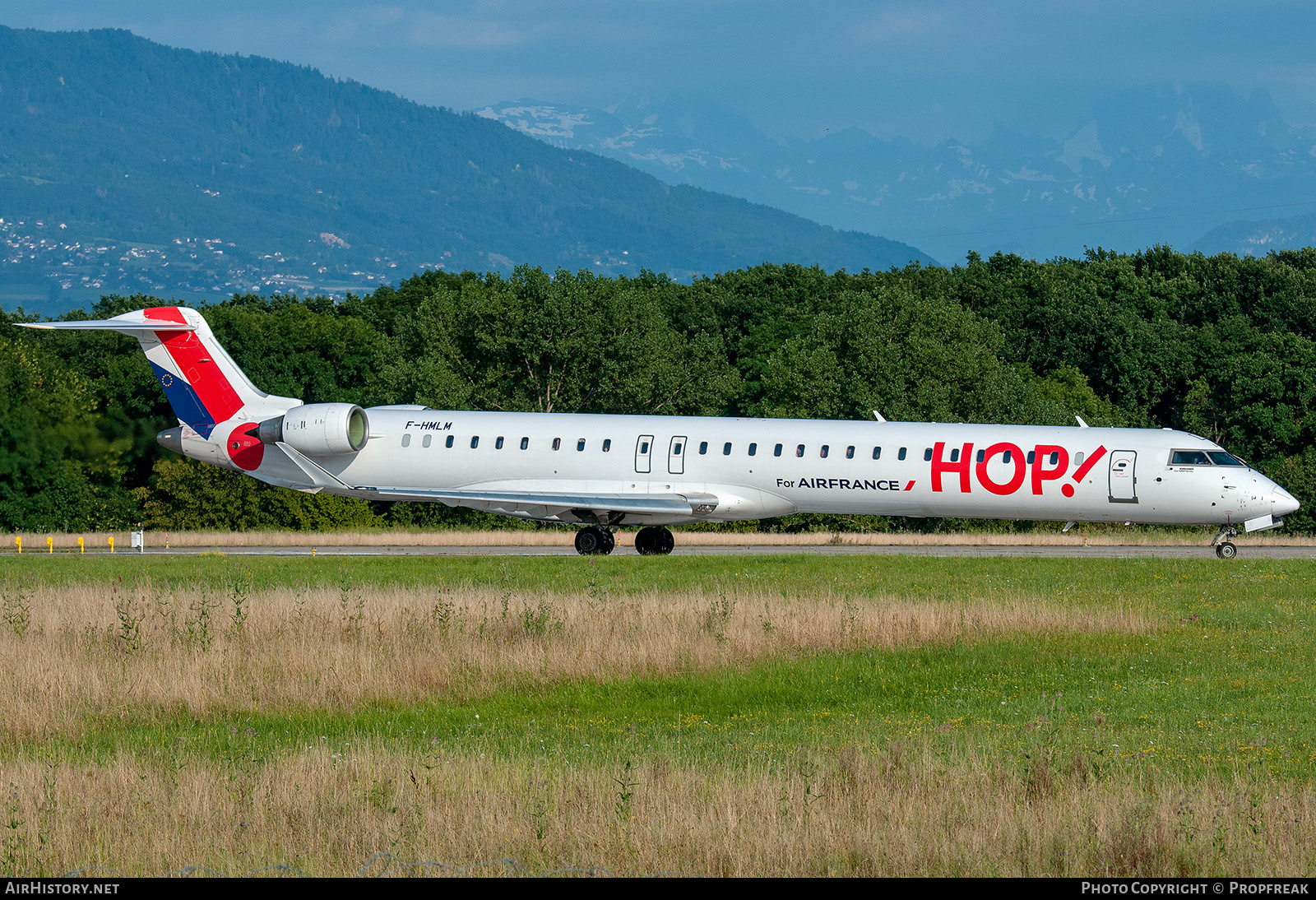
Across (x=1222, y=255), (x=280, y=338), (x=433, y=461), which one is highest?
(x=1222, y=255)

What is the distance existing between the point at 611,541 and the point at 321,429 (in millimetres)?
7429

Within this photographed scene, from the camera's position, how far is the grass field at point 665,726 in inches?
384

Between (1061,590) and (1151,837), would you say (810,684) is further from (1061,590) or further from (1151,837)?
(1061,590)

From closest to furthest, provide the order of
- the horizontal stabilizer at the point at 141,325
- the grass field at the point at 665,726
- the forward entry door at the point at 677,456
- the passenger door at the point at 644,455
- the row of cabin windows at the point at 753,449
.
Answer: the grass field at the point at 665,726 → the row of cabin windows at the point at 753,449 → the forward entry door at the point at 677,456 → the passenger door at the point at 644,455 → the horizontal stabilizer at the point at 141,325

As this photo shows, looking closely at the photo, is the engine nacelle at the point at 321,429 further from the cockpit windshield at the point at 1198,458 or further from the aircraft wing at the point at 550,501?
the cockpit windshield at the point at 1198,458

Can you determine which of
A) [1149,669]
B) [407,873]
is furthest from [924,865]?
[1149,669]

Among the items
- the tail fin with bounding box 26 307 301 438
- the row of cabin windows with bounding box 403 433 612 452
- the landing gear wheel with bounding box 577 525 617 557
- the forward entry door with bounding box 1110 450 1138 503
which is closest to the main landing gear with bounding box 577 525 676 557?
the landing gear wheel with bounding box 577 525 617 557

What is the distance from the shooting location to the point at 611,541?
33.6m

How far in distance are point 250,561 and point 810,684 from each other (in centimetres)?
1770

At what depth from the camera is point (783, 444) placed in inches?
1284

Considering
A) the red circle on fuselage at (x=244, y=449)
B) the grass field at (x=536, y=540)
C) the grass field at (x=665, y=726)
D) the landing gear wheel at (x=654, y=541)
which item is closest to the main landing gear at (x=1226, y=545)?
the grass field at (x=665, y=726)

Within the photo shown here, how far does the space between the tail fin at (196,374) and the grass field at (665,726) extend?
33.6 ft

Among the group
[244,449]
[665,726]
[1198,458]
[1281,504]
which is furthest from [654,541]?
[665,726]

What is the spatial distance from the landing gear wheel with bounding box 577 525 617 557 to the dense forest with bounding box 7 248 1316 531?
581 inches
